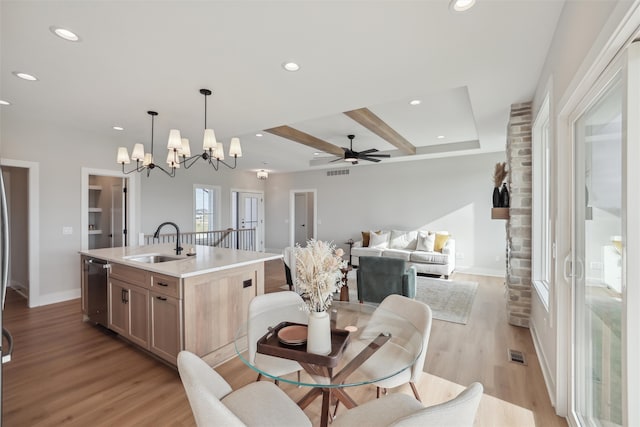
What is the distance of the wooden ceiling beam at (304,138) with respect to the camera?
4770 millimetres

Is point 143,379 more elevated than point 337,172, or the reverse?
point 337,172

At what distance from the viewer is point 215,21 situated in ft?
6.26

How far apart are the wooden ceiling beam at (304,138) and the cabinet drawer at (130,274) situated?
2.75 meters

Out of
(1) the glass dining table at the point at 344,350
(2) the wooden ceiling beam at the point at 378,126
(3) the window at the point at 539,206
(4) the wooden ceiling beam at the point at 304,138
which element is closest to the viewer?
(1) the glass dining table at the point at 344,350

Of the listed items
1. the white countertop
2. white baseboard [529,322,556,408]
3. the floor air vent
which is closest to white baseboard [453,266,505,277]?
white baseboard [529,322,556,408]

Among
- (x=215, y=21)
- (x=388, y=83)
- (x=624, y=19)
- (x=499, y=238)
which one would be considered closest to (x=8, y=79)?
(x=215, y=21)

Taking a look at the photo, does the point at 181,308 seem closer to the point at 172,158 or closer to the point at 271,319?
the point at 271,319

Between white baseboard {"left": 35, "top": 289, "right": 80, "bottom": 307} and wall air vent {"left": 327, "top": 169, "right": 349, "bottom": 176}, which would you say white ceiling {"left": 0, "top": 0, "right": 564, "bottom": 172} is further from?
wall air vent {"left": 327, "top": 169, "right": 349, "bottom": 176}

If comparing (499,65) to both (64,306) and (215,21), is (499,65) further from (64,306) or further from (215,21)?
(64,306)

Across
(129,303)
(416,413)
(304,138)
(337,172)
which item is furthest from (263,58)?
(337,172)

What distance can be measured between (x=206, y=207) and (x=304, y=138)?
3633mm

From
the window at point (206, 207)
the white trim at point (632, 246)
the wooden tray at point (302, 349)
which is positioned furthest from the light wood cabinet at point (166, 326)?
the window at point (206, 207)

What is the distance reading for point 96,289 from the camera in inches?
130

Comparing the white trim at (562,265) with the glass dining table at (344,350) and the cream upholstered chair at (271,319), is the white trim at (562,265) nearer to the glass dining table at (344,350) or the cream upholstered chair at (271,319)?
the glass dining table at (344,350)
